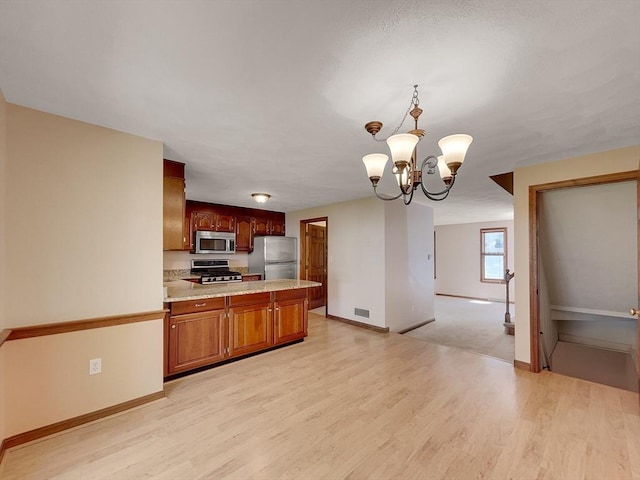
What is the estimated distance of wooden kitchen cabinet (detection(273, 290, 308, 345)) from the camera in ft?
12.4

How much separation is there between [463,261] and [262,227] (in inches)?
249

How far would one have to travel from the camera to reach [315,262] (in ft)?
21.6

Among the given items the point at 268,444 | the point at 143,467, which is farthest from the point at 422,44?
the point at 143,467

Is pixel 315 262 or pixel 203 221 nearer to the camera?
pixel 203 221

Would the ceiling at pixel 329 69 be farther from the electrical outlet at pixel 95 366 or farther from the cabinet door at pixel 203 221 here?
the cabinet door at pixel 203 221

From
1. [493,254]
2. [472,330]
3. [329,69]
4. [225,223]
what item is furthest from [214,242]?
[493,254]

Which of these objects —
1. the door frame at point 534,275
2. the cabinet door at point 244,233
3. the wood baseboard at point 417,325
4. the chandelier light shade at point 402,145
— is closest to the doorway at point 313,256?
the cabinet door at point 244,233

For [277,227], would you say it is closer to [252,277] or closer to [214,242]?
[252,277]

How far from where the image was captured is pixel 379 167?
181 cm

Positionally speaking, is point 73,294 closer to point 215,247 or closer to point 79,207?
point 79,207

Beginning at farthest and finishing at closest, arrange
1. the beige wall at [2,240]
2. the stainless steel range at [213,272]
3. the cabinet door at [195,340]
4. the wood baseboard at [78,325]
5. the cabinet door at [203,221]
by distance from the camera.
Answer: the cabinet door at [203,221]
the stainless steel range at [213,272]
the cabinet door at [195,340]
the wood baseboard at [78,325]
the beige wall at [2,240]

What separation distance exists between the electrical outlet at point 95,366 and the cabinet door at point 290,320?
6.26ft

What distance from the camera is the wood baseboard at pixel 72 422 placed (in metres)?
1.88

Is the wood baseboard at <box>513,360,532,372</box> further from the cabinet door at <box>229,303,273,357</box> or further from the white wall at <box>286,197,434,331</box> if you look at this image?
the cabinet door at <box>229,303,273,357</box>
